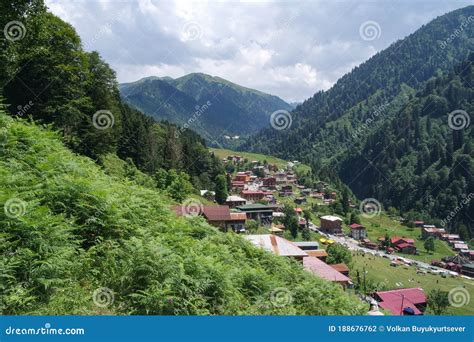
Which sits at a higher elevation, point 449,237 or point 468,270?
point 449,237

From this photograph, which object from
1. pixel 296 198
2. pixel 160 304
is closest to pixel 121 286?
pixel 160 304

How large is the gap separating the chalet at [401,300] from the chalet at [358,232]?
277ft

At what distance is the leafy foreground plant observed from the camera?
916cm

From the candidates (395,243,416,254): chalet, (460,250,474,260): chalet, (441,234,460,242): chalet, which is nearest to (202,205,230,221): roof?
(395,243,416,254): chalet

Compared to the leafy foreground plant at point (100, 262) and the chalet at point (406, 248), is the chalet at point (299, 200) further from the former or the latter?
the leafy foreground plant at point (100, 262)

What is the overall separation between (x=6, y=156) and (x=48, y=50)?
1658cm

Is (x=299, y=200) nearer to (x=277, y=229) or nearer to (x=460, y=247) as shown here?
(x=460, y=247)

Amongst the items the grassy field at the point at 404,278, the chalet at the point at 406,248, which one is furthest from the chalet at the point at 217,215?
the chalet at the point at 406,248

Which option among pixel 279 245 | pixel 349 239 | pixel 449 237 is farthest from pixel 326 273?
pixel 449 237

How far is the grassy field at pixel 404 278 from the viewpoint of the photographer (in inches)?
3397

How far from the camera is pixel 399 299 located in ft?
183

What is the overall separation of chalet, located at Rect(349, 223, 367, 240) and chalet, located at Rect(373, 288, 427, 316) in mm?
84306

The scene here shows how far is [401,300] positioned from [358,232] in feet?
335

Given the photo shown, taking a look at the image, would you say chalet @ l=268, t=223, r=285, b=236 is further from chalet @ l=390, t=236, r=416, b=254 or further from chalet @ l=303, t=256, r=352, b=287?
chalet @ l=390, t=236, r=416, b=254
